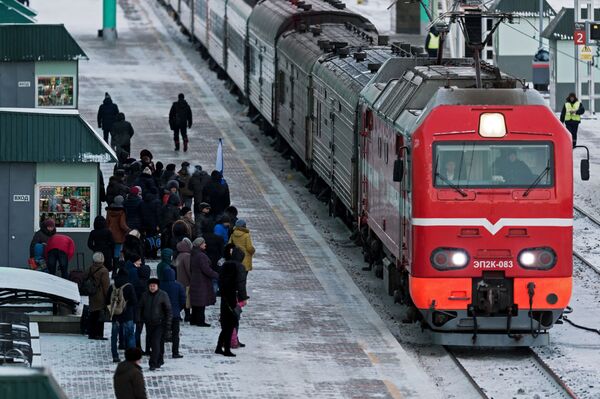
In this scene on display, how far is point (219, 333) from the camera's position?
23016mm

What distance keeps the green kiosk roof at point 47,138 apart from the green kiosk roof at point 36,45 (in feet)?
24.5

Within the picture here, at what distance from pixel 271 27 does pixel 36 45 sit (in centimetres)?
741

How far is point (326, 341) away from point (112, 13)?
4081 centimetres

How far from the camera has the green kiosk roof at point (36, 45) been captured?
109ft

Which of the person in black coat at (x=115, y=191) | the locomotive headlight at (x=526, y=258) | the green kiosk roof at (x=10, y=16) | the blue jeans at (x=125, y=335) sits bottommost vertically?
the blue jeans at (x=125, y=335)

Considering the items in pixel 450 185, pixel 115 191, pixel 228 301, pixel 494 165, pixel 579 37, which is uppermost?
pixel 579 37

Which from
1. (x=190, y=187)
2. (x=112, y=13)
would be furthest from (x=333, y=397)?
(x=112, y=13)

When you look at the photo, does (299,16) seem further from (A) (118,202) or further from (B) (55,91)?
(A) (118,202)

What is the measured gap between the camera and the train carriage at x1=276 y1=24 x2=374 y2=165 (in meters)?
33.5

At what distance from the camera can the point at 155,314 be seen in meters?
20.6

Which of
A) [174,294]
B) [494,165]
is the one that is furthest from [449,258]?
[174,294]

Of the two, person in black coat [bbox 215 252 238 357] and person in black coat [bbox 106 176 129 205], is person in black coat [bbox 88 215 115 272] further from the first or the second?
person in black coat [bbox 215 252 238 357]

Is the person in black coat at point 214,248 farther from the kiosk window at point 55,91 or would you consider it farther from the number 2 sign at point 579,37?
the number 2 sign at point 579,37

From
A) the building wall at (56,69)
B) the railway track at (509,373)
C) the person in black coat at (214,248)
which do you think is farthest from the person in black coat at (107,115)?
the railway track at (509,373)
